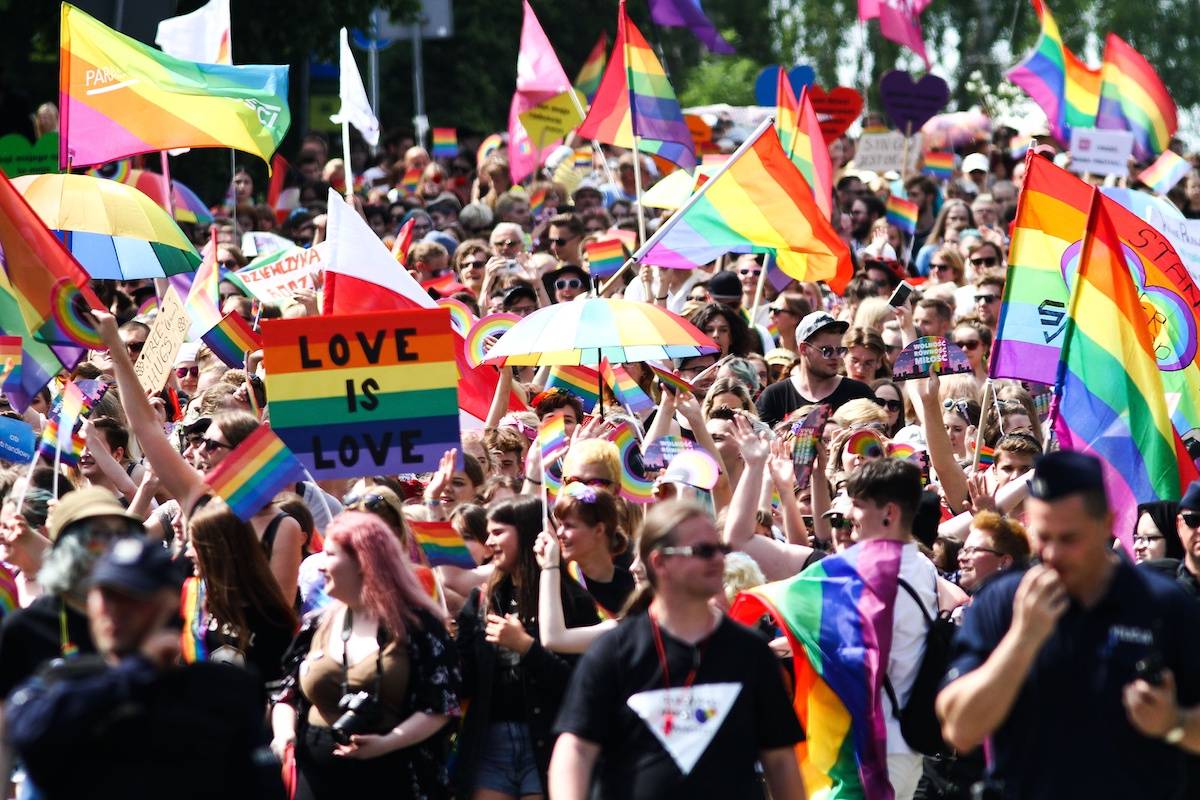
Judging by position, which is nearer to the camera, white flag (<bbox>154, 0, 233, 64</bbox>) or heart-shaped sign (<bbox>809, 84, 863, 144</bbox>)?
white flag (<bbox>154, 0, 233, 64</bbox>)

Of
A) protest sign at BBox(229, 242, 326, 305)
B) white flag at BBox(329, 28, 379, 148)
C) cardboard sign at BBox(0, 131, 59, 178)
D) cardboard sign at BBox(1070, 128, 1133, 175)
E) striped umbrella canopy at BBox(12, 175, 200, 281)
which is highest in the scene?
white flag at BBox(329, 28, 379, 148)

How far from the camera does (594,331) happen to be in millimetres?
9055

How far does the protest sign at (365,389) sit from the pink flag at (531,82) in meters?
8.53

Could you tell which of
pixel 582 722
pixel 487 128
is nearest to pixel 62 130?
pixel 582 722

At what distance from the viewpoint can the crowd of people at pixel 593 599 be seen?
466 cm

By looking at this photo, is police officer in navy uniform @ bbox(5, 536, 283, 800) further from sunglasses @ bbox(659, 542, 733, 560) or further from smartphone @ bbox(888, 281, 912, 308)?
smartphone @ bbox(888, 281, 912, 308)

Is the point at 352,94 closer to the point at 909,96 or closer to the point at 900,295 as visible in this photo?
the point at 900,295

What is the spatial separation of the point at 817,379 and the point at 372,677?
14.4 feet

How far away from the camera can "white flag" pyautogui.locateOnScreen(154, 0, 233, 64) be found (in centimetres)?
1362

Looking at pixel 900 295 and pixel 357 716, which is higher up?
pixel 900 295

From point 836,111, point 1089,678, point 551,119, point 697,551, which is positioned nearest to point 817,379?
point 697,551

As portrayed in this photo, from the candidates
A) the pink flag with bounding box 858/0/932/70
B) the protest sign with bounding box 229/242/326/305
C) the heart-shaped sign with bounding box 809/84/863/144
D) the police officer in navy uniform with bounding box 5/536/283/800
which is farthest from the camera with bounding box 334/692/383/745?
the pink flag with bounding box 858/0/932/70

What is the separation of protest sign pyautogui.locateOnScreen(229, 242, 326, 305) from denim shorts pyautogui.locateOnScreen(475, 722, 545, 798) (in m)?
5.73

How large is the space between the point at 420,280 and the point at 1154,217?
4427mm
